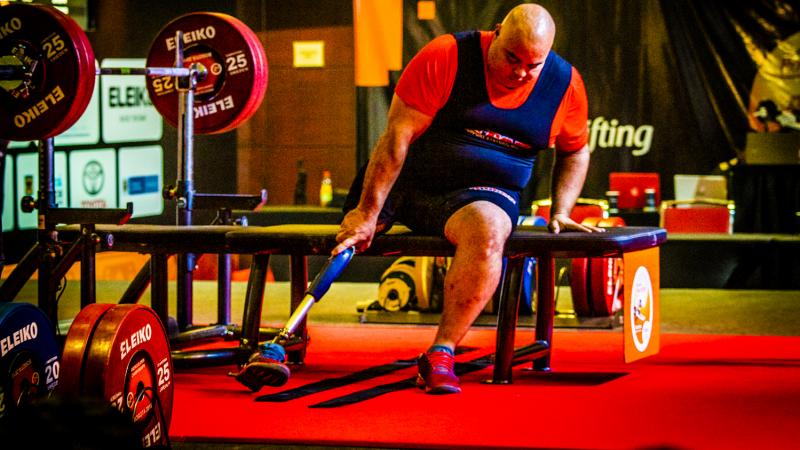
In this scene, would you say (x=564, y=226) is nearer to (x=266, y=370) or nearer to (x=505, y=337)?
(x=505, y=337)

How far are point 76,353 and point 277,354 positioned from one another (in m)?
0.97

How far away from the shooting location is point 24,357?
9.99 ft

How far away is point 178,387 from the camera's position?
423cm

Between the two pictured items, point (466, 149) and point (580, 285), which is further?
point (580, 285)

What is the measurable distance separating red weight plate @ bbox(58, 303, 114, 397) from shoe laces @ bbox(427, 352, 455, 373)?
49.5 inches

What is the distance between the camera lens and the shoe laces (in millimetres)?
3904

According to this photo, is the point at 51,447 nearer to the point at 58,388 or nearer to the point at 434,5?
the point at 58,388

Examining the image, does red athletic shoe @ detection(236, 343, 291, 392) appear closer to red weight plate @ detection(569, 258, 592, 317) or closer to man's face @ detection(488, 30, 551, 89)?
man's face @ detection(488, 30, 551, 89)

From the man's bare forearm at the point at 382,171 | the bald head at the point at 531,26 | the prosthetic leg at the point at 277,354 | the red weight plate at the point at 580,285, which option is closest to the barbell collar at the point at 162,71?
the man's bare forearm at the point at 382,171

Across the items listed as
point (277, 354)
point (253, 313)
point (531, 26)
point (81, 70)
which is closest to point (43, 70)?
point (81, 70)

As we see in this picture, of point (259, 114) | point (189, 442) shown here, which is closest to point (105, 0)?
point (259, 114)

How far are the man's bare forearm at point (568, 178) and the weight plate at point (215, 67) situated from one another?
4.57ft

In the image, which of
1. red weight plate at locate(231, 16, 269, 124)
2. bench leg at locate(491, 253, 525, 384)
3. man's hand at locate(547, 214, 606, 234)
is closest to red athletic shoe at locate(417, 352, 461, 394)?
bench leg at locate(491, 253, 525, 384)

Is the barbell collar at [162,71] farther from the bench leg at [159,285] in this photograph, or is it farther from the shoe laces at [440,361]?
the shoe laces at [440,361]
